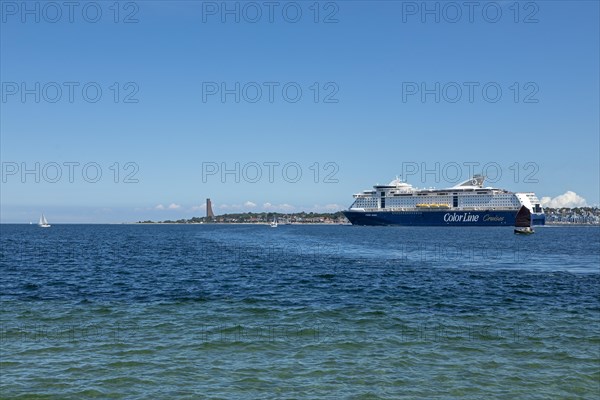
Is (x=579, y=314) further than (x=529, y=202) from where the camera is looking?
No

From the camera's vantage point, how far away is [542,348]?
16516 mm

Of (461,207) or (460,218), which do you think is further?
(461,207)

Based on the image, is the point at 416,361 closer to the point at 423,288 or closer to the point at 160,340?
the point at 160,340

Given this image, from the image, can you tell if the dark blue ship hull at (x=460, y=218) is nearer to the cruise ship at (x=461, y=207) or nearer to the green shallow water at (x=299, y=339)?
the cruise ship at (x=461, y=207)

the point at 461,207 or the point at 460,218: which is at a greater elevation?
the point at 461,207

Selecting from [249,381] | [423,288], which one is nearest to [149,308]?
[249,381]

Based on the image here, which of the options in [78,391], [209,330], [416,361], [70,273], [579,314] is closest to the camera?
[78,391]

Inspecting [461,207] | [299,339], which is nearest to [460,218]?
[461,207]

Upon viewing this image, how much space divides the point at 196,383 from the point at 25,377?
465cm

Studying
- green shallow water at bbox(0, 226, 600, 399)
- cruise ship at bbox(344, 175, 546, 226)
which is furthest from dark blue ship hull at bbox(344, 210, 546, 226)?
green shallow water at bbox(0, 226, 600, 399)

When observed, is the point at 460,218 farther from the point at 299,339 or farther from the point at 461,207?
the point at 299,339

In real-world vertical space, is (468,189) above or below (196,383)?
above

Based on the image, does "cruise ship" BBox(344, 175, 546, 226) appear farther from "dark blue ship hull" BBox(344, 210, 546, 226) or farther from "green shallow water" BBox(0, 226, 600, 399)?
"green shallow water" BBox(0, 226, 600, 399)

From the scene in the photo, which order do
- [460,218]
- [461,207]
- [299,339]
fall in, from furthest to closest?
[461,207] < [460,218] < [299,339]
